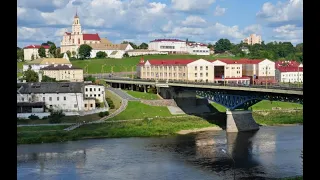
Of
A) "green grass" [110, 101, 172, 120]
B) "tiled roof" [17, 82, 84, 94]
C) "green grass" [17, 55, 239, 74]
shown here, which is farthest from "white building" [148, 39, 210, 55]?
"tiled roof" [17, 82, 84, 94]

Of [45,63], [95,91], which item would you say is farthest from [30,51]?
[95,91]

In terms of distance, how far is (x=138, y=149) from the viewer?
1056 inches

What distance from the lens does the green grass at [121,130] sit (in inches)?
1198

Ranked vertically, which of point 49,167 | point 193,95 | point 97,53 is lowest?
point 49,167

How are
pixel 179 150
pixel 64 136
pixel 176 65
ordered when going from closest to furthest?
pixel 179 150 < pixel 64 136 < pixel 176 65

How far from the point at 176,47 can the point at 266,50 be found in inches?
814

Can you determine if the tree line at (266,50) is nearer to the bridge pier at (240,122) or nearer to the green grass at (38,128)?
the bridge pier at (240,122)

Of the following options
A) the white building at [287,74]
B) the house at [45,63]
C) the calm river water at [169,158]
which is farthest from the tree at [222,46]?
the calm river water at [169,158]

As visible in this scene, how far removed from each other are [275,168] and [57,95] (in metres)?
22.3

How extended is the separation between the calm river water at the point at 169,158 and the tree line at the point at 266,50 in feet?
175

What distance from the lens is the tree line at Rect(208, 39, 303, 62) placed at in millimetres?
85150

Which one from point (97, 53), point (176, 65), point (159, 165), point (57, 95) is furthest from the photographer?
point (97, 53)

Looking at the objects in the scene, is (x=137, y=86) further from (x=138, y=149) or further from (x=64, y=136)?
(x=138, y=149)

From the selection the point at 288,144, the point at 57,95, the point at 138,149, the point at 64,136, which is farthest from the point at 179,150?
the point at 57,95
